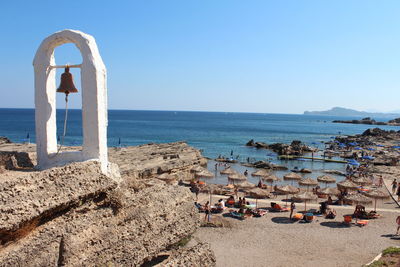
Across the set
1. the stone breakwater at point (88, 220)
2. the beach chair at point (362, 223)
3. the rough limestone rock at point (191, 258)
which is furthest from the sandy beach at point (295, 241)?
the stone breakwater at point (88, 220)

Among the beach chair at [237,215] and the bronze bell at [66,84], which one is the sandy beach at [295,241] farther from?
the bronze bell at [66,84]

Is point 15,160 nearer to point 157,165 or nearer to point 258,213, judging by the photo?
point 258,213

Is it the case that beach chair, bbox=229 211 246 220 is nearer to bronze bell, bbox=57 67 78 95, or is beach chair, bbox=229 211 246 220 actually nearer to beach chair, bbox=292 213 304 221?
beach chair, bbox=292 213 304 221

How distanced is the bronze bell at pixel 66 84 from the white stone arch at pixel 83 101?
202 mm

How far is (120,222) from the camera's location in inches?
216

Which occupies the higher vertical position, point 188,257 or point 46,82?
point 46,82

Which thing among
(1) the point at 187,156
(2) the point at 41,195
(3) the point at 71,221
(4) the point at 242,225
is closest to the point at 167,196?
(3) the point at 71,221

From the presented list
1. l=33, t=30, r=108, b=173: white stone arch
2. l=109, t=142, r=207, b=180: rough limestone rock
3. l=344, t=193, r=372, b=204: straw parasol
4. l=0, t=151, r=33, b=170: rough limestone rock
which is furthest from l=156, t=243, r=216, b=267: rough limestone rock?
l=109, t=142, r=207, b=180: rough limestone rock

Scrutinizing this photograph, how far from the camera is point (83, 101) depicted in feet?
20.3

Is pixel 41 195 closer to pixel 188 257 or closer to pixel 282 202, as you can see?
pixel 188 257

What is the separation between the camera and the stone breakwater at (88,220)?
429 cm

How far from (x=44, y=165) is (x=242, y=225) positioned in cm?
1273

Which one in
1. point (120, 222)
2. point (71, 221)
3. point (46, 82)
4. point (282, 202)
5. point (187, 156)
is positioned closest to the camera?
point (71, 221)

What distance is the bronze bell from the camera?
6.93 metres
